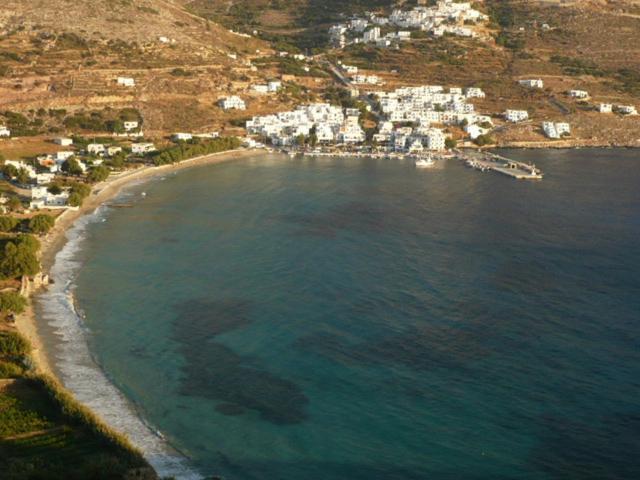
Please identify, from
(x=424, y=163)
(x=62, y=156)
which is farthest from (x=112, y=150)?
(x=424, y=163)

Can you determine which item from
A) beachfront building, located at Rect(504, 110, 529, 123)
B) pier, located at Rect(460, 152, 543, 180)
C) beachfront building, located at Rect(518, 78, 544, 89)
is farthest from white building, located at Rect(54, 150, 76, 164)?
beachfront building, located at Rect(518, 78, 544, 89)

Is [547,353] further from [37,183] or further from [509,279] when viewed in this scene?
[37,183]

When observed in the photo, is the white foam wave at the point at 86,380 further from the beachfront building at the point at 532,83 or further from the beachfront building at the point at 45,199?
the beachfront building at the point at 532,83

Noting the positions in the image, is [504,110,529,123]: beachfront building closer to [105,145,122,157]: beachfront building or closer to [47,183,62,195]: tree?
[105,145,122,157]: beachfront building

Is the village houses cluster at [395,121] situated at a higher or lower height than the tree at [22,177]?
higher

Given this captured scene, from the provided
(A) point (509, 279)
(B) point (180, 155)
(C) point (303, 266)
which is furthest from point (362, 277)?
(B) point (180, 155)

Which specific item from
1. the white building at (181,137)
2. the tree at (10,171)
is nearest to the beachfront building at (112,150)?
the white building at (181,137)

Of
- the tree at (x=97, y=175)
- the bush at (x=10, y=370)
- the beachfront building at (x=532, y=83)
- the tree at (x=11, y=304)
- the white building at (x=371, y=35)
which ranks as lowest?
the bush at (x=10, y=370)
